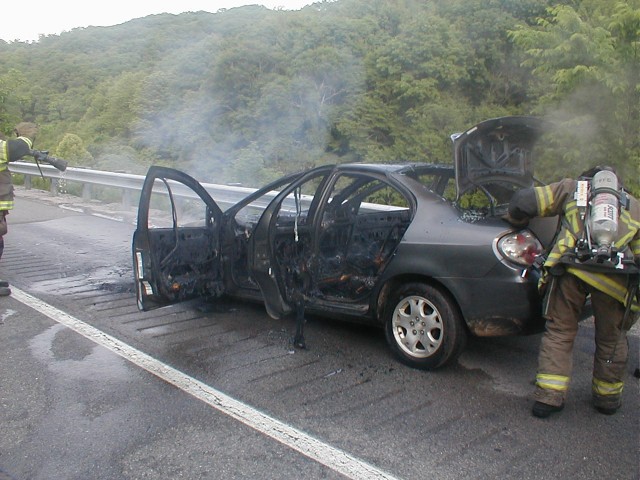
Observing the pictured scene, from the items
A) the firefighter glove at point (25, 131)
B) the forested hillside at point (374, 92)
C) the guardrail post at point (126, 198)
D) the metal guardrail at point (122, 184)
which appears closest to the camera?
the firefighter glove at point (25, 131)

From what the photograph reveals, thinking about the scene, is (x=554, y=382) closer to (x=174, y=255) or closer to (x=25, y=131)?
(x=174, y=255)

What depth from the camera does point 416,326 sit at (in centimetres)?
407

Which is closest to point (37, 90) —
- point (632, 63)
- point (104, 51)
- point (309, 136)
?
point (104, 51)

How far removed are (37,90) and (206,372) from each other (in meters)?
30.9

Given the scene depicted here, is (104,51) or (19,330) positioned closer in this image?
(19,330)

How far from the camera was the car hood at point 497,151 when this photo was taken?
4.23 metres

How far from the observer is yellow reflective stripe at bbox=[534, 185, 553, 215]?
353 centimetres

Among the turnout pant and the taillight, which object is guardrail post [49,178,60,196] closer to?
the taillight

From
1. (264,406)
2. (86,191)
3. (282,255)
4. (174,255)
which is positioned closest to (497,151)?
(282,255)

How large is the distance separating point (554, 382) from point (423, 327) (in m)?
0.92

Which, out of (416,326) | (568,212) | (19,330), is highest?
(568,212)

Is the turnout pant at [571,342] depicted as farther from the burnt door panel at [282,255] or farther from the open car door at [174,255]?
the open car door at [174,255]

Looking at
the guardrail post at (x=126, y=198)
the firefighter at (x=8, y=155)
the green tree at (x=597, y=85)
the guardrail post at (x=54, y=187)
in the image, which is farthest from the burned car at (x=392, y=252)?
the guardrail post at (x=54, y=187)

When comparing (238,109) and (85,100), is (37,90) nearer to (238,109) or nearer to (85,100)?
(85,100)
